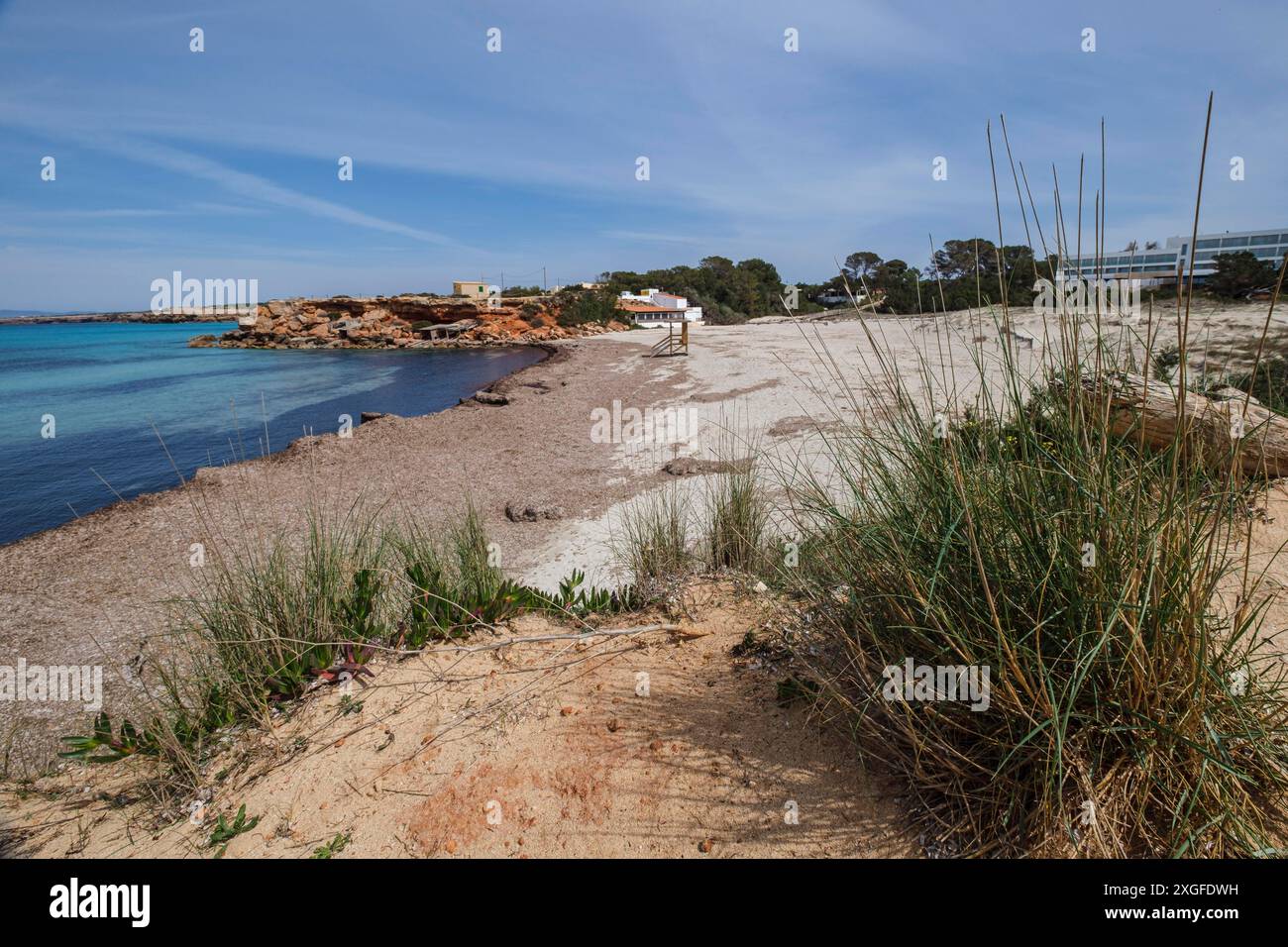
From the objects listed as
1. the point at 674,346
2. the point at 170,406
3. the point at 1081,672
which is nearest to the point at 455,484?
the point at 1081,672

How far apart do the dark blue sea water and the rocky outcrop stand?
15.7 ft

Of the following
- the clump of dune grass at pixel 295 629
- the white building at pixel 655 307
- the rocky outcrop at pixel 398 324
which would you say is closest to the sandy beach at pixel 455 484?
the clump of dune grass at pixel 295 629

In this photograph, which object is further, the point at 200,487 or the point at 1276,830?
the point at 200,487

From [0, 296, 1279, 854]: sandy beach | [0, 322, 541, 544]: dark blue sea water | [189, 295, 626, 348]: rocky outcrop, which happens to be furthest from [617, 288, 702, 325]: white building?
[0, 296, 1279, 854]: sandy beach

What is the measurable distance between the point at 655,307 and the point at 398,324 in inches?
884

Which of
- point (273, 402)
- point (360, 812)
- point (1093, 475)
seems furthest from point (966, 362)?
point (273, 402)

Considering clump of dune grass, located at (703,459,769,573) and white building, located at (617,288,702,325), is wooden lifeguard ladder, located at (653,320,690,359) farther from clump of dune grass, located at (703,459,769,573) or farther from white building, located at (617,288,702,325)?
white building, located at (617,288,702,325)

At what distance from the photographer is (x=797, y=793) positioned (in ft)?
6.24

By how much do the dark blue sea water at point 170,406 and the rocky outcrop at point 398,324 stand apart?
479 centimetres

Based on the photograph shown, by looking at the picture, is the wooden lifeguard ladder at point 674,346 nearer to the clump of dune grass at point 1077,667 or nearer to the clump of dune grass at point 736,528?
the clump of dune grass at point 736,528

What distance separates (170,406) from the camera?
22109mm

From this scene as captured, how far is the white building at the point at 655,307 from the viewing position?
2053 inches

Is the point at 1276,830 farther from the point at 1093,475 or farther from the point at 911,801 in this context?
the point at 1093,475
